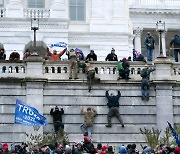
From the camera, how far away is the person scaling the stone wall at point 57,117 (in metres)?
43.6

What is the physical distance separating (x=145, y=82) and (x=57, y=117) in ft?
15.6

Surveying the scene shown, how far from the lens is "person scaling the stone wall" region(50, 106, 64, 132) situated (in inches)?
1718

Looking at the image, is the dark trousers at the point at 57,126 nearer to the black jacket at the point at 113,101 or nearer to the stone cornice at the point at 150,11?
the black jacket at the point at 113,101

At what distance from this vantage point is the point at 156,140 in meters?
41.2

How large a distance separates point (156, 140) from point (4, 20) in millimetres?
21187

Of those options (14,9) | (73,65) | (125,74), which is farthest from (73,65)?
(14,9)

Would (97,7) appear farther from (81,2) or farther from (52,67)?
(52,67)

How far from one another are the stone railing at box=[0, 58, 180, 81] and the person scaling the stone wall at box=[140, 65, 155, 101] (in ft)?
2.38

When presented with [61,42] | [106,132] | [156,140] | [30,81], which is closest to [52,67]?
[30,81]

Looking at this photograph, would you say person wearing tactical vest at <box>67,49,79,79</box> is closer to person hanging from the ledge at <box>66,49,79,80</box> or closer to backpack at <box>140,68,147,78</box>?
person hanging from the ledge at <box>66,49,79,80</box>

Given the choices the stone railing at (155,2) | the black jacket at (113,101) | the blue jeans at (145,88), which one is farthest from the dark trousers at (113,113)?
the stone railing at (155,2)

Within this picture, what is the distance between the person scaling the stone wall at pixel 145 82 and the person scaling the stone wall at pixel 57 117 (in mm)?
4246

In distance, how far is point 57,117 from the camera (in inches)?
1727

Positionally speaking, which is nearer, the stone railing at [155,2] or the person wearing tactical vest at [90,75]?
the person wearing tactical vest at [90,75]
